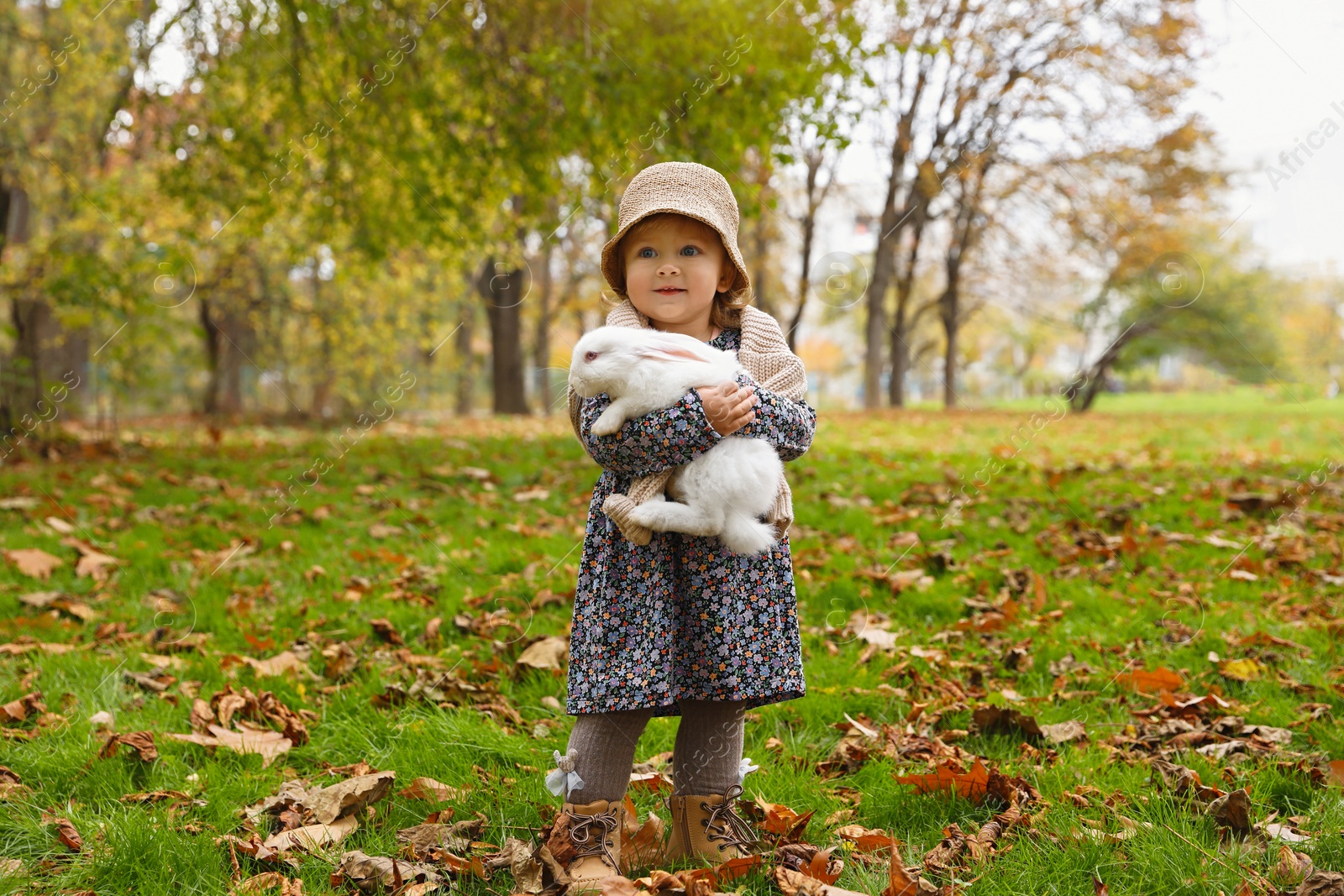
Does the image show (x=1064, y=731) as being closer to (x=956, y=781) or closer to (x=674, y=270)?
(x=956, y=781)

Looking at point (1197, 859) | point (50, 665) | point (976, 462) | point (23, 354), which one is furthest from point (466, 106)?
point (1197, 859)


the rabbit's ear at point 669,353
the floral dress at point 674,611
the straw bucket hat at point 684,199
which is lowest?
the floral dress at point 674,611

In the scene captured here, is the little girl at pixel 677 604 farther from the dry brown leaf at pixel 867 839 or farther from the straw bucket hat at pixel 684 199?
the dry brown leaf at pixel 867 839

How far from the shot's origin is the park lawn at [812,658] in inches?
95.3

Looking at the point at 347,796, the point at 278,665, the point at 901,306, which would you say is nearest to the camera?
the point at 347,796

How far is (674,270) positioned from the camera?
2.37 meters

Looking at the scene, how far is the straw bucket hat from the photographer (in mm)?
2324

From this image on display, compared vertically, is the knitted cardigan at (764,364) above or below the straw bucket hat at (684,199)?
below

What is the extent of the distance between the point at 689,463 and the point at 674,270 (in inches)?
21.0

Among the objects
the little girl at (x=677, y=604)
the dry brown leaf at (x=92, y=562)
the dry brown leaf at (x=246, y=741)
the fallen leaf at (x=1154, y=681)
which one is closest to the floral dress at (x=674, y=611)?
the little girl at (x=677, y=604)

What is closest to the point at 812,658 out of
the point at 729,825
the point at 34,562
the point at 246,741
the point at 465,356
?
the point at 729,825

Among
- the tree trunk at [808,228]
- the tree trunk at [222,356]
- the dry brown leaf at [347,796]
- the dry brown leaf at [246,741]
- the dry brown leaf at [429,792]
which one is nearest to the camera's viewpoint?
the dry brown leaf at [347,796]

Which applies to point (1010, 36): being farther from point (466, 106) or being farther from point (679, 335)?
point (679, 335)

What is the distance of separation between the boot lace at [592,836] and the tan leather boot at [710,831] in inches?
7.2
